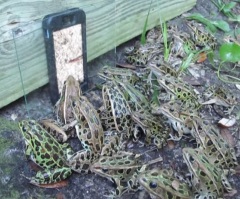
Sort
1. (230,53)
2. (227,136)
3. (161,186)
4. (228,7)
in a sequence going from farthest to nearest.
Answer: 1. (228,7)
2. (230,53)
3. (227,136)
4. (161,186)

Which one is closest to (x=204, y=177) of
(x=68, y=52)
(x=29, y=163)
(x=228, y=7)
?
(x=29, y=163)

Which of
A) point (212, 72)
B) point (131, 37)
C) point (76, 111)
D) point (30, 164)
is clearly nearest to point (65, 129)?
point (76, 111)

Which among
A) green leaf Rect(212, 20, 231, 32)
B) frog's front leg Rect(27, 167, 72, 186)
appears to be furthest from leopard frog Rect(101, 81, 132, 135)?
green leaf Rect(212, 20, 231, 32)

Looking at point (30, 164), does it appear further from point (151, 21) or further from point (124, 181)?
point (151, 21)

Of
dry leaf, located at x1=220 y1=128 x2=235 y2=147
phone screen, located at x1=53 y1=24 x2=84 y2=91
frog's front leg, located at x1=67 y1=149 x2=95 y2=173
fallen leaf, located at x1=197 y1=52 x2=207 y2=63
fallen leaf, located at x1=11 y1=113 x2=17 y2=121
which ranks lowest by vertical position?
dry leaf, located at x1=220 y1=128 x2=235 y2=147

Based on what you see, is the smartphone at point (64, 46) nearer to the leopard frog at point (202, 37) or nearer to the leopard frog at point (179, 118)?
the leopard frog at point (179, 118)

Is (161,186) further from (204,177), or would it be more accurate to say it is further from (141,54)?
(141,54)

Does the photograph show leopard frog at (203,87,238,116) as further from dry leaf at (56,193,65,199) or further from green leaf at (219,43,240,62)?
dry leaf at (56,193,65,199)
